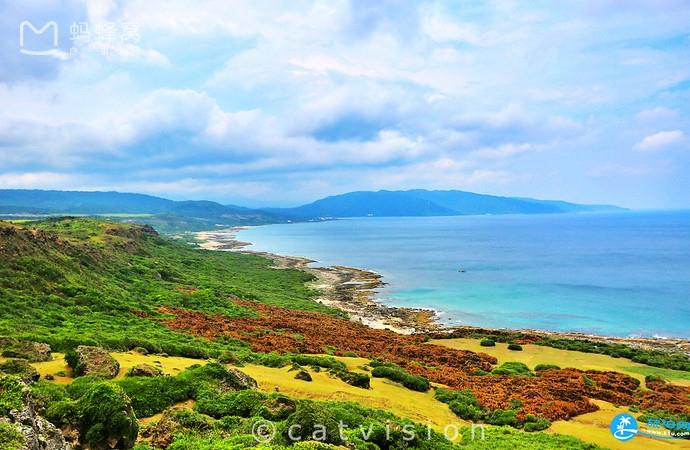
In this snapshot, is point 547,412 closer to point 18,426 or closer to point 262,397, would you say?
point 262,397

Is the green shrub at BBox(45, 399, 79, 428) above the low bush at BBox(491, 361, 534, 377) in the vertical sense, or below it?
above

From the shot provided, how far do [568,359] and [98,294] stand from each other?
41.4 meters

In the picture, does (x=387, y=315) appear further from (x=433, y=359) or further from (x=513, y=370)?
(x=513, y=370)

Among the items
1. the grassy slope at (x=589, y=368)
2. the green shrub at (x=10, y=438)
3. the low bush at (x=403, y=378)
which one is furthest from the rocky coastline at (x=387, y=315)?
the green shrub at (x=10, y=438)

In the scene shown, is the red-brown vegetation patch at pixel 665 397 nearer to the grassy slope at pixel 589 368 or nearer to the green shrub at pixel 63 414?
the grassy slope at pixel 589 368

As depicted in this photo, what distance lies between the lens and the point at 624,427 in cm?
1883

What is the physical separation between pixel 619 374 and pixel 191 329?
32.7 metres

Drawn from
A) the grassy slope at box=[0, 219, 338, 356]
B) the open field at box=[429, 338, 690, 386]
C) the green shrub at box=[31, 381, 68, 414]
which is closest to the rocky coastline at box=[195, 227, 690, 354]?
the grassy slope at box=[0, 219, 338, 356]

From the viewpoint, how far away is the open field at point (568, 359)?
32697 millimetres

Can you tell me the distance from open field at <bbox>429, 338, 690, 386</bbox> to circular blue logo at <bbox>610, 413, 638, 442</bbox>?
1299 cm

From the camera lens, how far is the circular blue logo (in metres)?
17.9

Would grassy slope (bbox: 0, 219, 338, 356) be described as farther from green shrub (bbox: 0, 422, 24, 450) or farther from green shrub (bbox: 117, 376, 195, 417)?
green shrub (bbox: 0, 422, 24, 450)

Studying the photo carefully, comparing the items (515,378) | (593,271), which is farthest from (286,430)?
(593,271)

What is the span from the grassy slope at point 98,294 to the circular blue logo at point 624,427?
2083cm
